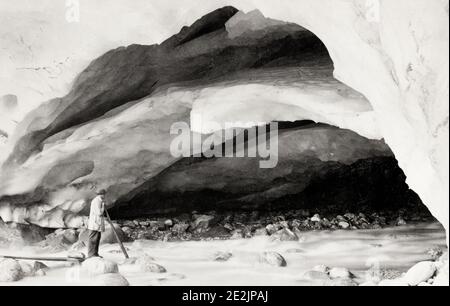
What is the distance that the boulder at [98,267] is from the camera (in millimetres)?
3020

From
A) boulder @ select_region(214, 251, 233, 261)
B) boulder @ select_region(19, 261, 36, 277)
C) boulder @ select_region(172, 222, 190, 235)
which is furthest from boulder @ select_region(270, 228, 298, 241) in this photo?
boulder @ select_region(19, 261, 36, 277)

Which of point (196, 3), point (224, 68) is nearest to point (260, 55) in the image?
point (224, 68)

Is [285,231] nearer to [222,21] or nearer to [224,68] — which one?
[224,68]

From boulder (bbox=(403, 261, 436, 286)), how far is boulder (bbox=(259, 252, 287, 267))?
758 mm

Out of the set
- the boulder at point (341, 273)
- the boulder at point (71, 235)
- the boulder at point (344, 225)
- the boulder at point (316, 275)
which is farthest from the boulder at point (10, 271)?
the boulder at point (344, 225)

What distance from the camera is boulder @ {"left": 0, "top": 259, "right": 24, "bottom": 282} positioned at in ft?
9.82

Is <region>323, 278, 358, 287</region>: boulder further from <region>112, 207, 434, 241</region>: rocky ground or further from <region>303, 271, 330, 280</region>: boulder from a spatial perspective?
<region>112, 207, 434, 241</region>: rocky ground

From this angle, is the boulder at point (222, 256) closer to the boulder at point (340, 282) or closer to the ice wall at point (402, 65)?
the boulder at point (340, 282)

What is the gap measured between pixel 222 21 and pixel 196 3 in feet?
2.01

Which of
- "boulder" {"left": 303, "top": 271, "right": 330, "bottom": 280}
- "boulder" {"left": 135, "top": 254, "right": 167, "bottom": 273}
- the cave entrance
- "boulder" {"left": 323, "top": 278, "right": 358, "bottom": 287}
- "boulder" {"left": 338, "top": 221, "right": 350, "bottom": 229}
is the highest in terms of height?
the cave entrance

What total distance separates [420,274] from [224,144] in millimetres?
1911

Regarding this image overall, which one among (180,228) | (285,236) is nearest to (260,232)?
(285,236)

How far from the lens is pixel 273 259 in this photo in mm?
3211
